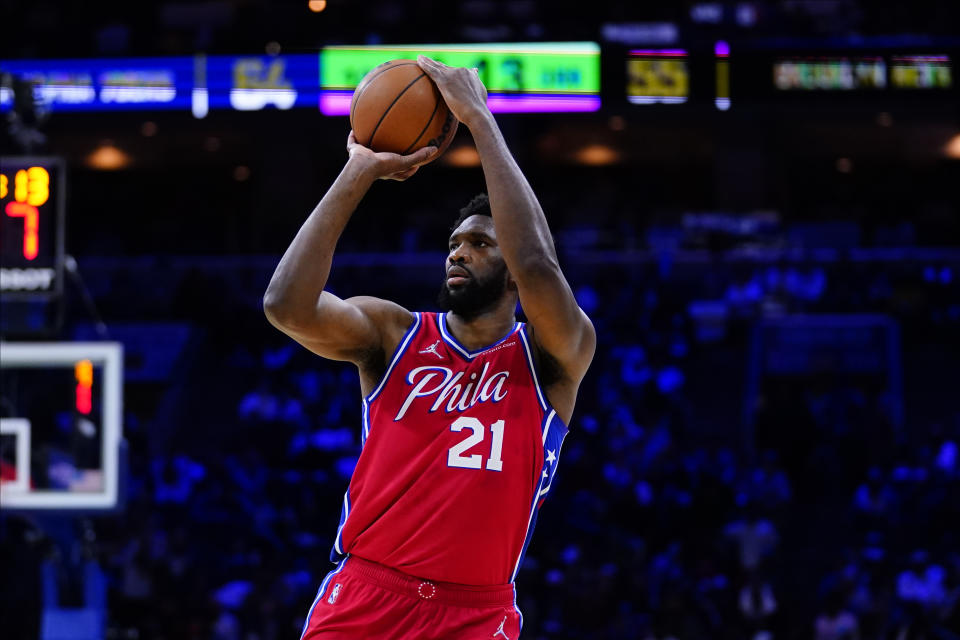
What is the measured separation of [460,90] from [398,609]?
1.29m

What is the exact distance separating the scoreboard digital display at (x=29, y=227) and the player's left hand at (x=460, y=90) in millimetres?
Answer: 4895

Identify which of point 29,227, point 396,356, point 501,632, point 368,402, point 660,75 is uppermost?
point 660,75

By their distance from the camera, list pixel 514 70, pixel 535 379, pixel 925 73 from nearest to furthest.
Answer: pixel 535 379 < pixel 514 70 < pixel 925 73

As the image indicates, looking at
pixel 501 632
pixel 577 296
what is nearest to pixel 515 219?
pixel 501 632

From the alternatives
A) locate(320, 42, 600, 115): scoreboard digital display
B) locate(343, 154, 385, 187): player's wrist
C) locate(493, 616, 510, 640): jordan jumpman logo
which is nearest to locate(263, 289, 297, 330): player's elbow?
locate(343, 154, 385, 187): player's wrist

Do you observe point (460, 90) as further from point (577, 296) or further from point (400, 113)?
point (577, 296)

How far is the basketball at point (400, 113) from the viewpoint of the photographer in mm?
3254

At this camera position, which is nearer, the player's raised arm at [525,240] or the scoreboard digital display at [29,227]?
the player's raised arm at [525,240]

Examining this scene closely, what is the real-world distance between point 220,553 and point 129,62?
21.9 ft

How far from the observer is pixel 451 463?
3152mm

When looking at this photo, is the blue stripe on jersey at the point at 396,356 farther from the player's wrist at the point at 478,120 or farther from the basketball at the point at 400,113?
the player's wrist at the point at 478,120

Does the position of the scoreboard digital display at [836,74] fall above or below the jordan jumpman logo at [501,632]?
above

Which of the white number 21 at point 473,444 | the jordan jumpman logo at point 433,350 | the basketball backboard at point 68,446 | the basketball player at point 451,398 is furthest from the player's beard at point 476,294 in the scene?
the basketball backboard at point 68,446

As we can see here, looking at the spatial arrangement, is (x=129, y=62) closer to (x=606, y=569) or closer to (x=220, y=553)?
(x=220, y=553)
